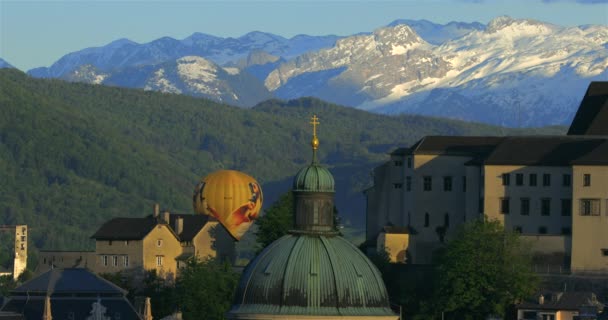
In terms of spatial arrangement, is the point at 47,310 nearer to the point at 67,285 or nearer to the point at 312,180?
the point at 67,285

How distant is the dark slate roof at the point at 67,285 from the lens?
159000mm

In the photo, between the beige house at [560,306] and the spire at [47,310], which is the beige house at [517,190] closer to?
the beige house at [560,306]

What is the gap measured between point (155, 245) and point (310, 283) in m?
104

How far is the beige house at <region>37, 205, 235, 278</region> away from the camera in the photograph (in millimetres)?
184875

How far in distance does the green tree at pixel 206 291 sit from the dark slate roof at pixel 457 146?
14.3m

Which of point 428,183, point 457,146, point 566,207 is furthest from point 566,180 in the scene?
point 457,146

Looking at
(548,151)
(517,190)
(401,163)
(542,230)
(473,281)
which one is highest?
(548,151)

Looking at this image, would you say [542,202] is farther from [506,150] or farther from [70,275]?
[70,275]

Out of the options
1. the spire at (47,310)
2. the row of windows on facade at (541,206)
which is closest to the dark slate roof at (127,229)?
the spire at (47,310)

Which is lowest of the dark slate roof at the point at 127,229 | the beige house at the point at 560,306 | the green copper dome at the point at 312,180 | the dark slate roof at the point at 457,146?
the beige house at the point at 560,306

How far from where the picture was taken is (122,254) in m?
186

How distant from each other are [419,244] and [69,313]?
23.1 meters

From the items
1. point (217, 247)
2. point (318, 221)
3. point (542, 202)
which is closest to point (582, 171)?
point (542, 202)

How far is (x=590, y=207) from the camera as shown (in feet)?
512
